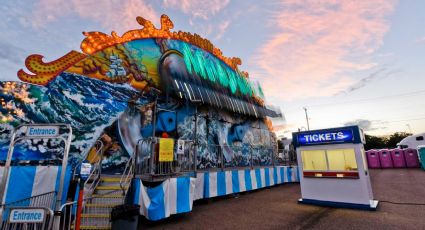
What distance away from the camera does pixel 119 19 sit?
12.1 metres

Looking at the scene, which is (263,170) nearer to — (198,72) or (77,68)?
(198,72)

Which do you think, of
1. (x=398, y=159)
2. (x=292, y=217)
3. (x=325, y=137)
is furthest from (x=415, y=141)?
(x=292, y=217)

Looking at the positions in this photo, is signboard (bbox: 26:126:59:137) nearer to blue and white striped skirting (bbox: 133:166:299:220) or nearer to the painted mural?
blue and white striped skirting (bbox: 133:166:299:220)

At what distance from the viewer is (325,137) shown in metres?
9.20

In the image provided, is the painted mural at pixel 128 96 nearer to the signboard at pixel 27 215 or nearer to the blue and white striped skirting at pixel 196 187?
the blue and white striped skirting at pixel 196 187

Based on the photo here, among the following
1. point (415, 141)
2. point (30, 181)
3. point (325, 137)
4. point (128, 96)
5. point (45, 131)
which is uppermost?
point (128, 96)

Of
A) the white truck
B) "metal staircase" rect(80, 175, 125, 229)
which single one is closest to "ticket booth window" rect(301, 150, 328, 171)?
"metal staircase" rect(80, 175, 125, 229)

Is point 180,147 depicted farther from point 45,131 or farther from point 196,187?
point 45,131

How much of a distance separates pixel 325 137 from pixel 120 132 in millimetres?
9849

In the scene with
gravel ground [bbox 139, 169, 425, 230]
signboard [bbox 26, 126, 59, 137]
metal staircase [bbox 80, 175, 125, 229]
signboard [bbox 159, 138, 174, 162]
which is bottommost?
gravel ground [bbox 139, 169, 425, 230]

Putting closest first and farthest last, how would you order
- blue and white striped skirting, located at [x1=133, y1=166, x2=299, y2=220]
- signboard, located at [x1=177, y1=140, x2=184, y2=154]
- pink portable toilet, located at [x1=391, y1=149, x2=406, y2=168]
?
blue and white striped skirting, located at [x1=133, y1=166, x2=299, y2=220]
signboard, located at [x1=177, y1=140, x2=184, y2=154]
pink portable toilet, located at [x1=391, y1=149, x2=406, y2=168]

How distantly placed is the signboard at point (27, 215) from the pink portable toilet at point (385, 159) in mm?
34918

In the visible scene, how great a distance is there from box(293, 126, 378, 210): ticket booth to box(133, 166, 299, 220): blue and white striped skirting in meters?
3.46

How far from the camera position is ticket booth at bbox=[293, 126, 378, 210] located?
8.20 m
